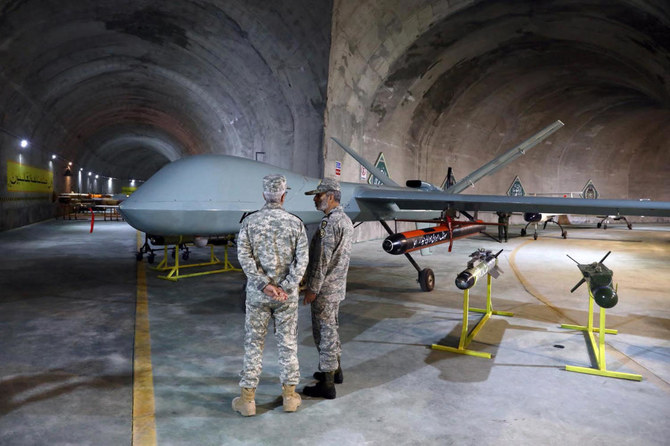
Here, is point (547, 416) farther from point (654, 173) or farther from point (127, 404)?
point (654, 173)

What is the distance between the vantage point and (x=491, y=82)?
71.5ft

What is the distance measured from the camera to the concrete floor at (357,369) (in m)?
3.69

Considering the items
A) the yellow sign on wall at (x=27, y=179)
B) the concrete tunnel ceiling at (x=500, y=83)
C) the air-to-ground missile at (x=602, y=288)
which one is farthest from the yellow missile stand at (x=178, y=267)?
the yellow sign on wall at (x=27, y=179)

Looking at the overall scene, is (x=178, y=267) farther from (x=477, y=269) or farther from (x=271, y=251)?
(x=271, y=251)

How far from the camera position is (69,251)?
1384 centimetres

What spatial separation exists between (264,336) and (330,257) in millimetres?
972

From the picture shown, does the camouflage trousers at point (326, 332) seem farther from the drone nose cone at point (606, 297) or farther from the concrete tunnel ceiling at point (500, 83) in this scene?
the concrete tunnel ceiling at point (500, 83)

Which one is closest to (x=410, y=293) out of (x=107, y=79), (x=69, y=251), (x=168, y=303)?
(x=168, y=303)

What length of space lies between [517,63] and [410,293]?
15.8 m

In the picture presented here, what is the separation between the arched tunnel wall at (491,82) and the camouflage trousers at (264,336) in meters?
11.5

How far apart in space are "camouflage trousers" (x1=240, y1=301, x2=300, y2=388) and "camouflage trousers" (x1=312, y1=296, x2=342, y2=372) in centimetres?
39

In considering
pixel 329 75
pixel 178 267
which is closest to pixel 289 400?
pixel 178 267

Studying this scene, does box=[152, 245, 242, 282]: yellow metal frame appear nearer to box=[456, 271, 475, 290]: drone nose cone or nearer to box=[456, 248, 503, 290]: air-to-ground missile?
box=[456, 248, 503, 290]: air-to-ground missile

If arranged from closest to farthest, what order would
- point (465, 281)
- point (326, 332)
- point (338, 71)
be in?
point (326, 332)
point (465, 281)
point (338, 71)
